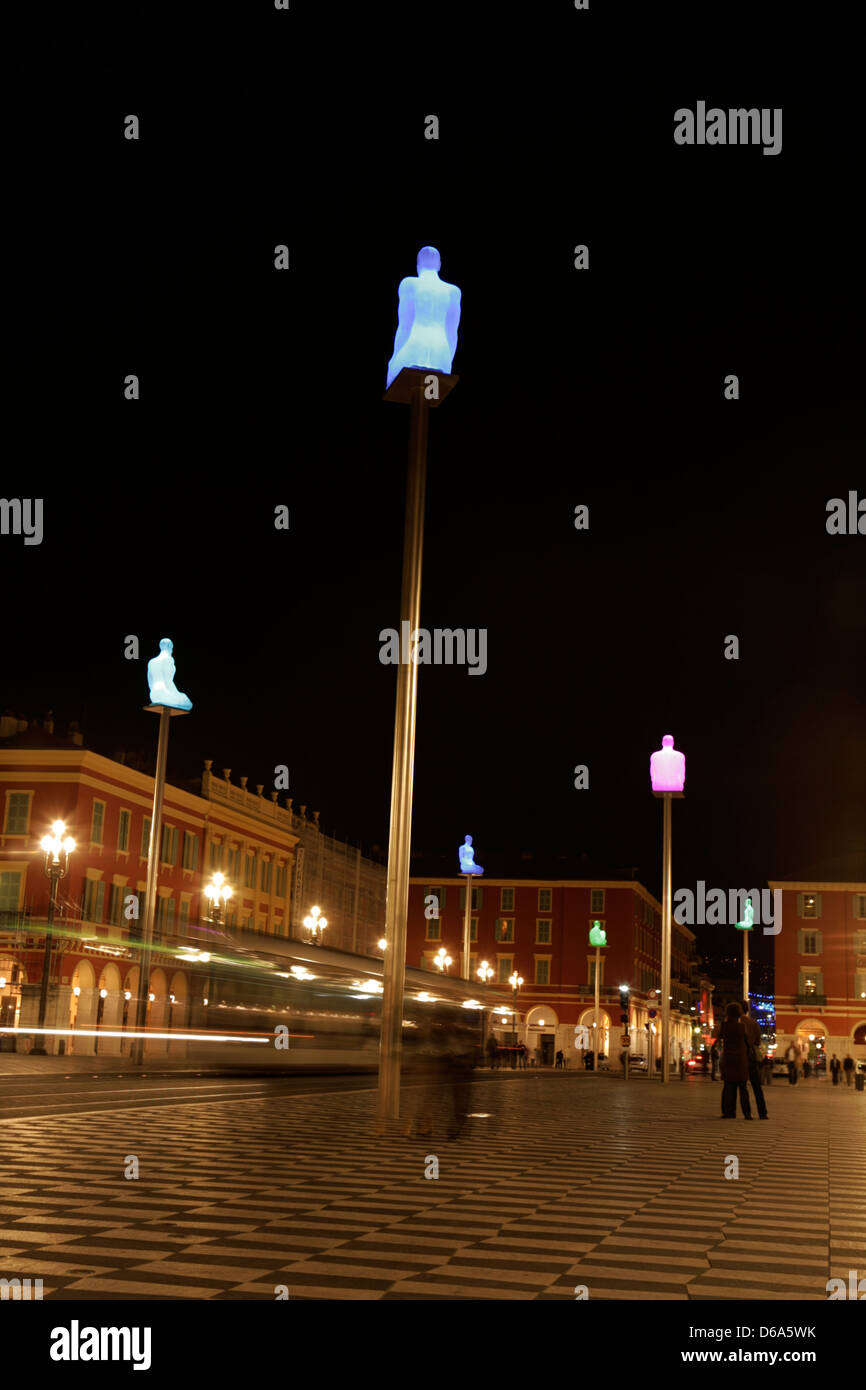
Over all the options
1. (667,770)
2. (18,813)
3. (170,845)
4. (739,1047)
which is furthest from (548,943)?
(739,1047)

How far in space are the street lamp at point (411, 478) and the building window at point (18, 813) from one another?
3739 cm

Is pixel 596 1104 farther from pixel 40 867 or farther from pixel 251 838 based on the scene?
pixel 251 838

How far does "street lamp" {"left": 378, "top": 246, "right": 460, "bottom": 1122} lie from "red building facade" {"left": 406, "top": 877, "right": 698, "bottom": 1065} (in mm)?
73857

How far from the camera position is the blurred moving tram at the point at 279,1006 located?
30891mm

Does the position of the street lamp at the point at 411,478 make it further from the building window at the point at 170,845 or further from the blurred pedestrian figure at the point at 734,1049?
the building window at the point at 170,845

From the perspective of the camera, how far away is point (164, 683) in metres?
36.0

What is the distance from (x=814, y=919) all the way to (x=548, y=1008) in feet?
58.9

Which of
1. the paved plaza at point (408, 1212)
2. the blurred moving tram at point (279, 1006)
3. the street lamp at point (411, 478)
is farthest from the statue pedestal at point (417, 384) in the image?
the blurred moving tram at point (279, 1006)

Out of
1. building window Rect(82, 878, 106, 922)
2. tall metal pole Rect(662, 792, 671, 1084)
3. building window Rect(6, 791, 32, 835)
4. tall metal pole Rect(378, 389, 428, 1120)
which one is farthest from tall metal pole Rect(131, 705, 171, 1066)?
building window Rect(82, 878, 106, 922)

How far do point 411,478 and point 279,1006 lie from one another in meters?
16.7

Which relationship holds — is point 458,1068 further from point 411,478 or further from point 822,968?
point 822,968
